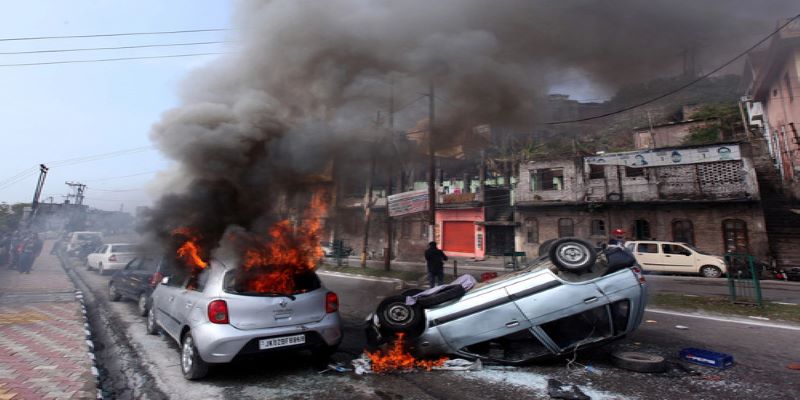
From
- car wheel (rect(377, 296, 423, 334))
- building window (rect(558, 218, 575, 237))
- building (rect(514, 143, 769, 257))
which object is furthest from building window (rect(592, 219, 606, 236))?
car wheel (rect(377, 296, 423, 334))

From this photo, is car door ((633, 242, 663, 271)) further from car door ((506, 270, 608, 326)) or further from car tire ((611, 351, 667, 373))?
car door ((506, 270, 608, 326))

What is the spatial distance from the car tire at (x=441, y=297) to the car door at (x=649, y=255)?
1482cm

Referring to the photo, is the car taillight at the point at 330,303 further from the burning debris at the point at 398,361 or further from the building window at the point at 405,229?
the building window at the point at 405,229

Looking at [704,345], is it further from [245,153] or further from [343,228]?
[343,228]

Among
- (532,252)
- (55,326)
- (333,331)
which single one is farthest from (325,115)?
(532,252)

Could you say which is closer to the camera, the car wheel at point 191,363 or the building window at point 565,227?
the car wheel at point 191,363

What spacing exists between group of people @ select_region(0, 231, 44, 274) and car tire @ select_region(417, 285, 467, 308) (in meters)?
16.4

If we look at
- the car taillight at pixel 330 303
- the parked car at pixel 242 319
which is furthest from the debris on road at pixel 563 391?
the car taillight at pixel 330 303

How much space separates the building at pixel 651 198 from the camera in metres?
18.5

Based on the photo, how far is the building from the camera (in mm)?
18484

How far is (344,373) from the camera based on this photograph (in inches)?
169

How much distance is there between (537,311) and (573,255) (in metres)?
0.73

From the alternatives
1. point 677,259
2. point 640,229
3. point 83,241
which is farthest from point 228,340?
point 83,241

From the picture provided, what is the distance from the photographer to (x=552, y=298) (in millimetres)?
4098
